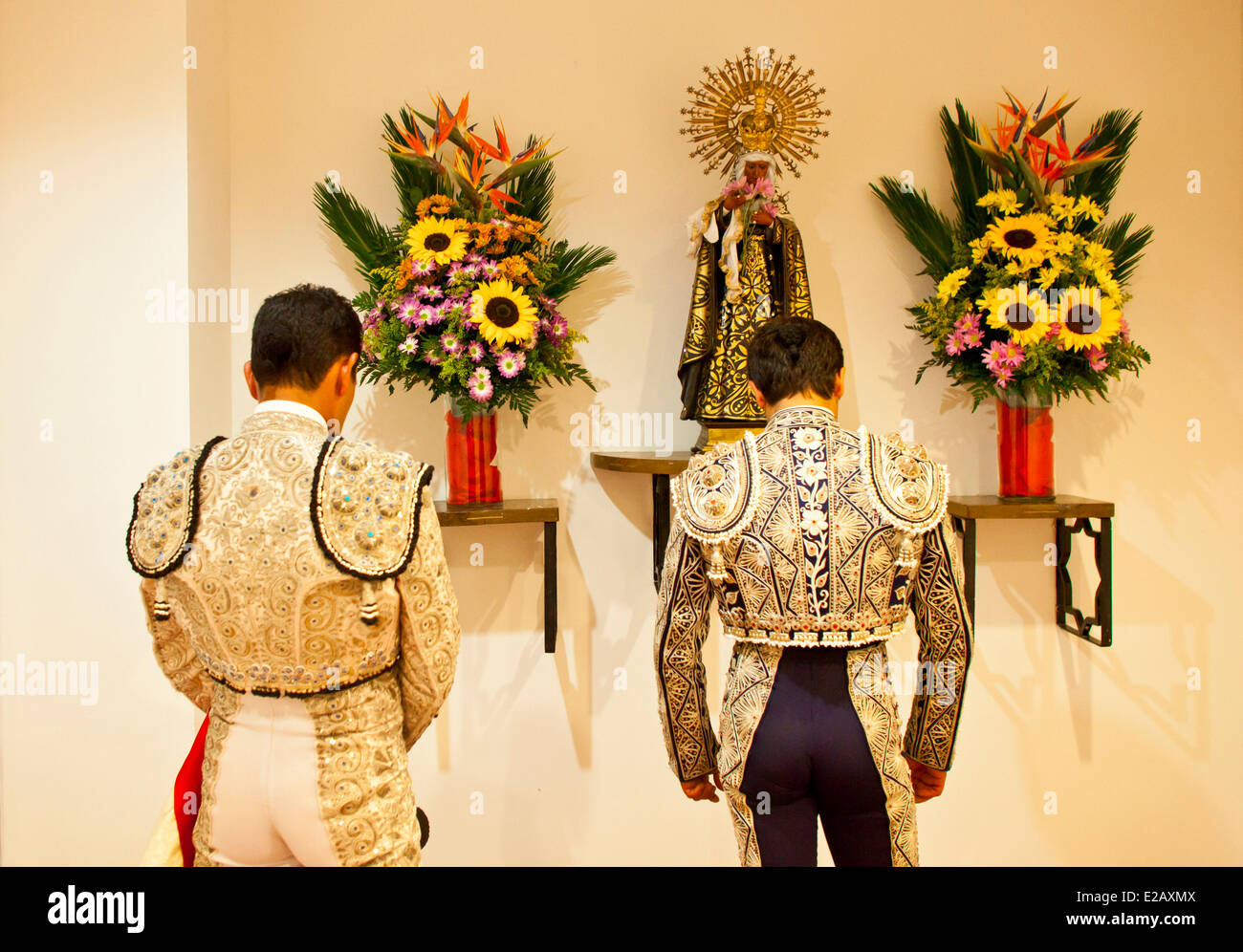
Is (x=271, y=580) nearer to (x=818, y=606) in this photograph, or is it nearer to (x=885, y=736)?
(x=818, y=606)

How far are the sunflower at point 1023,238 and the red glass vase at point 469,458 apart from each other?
133cm

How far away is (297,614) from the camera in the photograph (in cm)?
109

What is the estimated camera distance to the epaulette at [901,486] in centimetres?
130

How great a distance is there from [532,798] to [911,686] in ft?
3.61

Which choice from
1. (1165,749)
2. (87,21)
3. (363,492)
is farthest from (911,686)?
(87,21)

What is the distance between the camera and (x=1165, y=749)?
2.44m

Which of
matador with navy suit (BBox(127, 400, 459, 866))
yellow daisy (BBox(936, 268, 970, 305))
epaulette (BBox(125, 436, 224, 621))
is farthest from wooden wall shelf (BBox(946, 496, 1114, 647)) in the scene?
epaulette (BBox(125, 436, 224, 621))

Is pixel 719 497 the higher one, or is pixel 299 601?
pixel 719 497

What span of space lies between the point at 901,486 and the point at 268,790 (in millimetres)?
1006

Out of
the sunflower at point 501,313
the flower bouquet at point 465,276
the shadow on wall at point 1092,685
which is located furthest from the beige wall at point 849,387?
the sunflower at point 501,313

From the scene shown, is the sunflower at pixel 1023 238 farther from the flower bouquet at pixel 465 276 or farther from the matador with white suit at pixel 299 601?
the matador with white suit at pixel 299 601

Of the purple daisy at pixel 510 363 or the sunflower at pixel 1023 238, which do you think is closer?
the purple daisy at pixel 510 363

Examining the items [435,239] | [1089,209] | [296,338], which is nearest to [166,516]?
[296,338]

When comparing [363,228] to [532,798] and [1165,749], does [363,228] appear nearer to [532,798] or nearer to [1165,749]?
[532,798]
